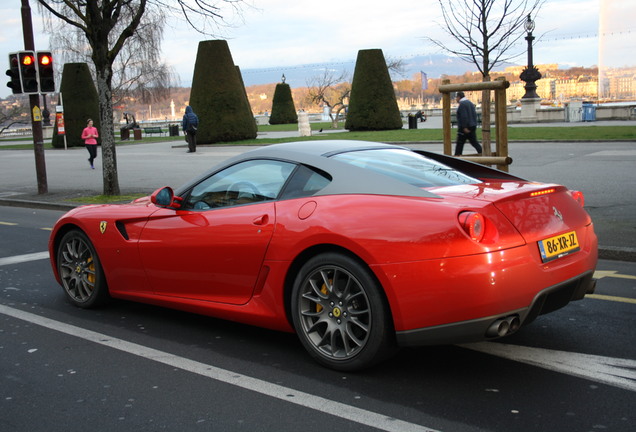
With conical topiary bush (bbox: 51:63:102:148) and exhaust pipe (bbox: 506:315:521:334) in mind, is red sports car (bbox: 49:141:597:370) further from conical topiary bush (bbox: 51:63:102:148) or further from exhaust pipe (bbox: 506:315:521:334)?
conical topiary bush (bbox: 51:63:102:148)

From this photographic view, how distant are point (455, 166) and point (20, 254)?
20.8 feet

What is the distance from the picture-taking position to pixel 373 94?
125ft

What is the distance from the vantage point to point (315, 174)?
4.79 m

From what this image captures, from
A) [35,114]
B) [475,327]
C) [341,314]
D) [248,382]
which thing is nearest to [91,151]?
[35,114]

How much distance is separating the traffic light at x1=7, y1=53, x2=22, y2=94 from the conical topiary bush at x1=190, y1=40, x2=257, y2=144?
724 inches

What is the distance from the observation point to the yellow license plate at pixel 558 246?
4.19 metres

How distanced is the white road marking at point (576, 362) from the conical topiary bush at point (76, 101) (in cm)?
3844

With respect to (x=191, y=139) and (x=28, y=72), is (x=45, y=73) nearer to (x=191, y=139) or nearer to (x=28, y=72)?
(x=28, y=72)

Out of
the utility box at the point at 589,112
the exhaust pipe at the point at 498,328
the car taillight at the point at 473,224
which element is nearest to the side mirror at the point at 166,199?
the car taillight at the point at 473,224

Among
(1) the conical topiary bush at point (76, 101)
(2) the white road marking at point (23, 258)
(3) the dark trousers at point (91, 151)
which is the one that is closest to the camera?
(2) the white road marking at point (23, 258)

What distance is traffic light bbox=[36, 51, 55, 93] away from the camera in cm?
1670

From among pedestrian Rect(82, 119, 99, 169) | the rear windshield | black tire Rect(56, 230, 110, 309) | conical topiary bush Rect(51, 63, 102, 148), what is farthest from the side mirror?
conical topiary bush Rect(51, 63, 102, 148)

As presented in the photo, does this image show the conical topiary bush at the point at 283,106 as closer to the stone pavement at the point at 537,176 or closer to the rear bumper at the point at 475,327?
the stone pavement at the point at 537,176

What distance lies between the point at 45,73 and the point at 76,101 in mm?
25312
